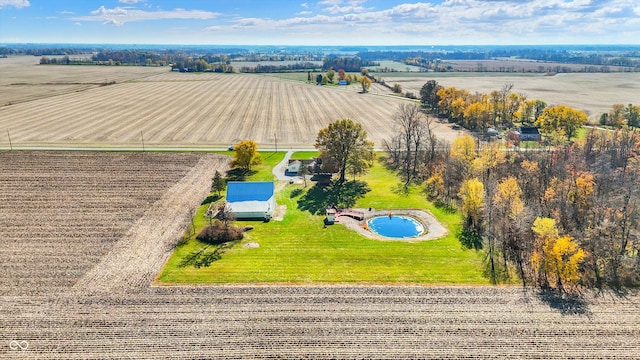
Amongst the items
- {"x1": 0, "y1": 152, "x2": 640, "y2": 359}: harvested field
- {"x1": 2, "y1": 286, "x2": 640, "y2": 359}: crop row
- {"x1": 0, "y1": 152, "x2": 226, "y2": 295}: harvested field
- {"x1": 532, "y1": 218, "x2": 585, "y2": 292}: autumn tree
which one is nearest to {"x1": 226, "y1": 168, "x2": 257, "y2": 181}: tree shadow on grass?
{"x1": 0, "y1": 152, "x2": 226, "y2": 295}: harvested field

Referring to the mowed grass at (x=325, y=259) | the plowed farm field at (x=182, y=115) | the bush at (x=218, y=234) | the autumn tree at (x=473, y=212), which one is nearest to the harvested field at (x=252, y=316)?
the mowed grass at (x=325, y=259)

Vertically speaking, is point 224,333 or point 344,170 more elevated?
point 344,170

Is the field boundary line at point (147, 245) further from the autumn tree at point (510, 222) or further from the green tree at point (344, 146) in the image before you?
the autumn tree at point (510, 222)

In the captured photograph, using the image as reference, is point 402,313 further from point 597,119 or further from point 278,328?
point 597,119

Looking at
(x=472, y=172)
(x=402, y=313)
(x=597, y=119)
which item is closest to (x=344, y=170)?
(x=472, y=172)

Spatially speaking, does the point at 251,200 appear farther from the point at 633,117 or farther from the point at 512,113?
the point at 633,117

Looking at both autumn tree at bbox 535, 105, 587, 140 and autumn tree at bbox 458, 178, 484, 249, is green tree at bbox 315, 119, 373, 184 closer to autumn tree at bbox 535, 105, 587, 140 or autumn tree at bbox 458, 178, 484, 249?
autumn tree at bbox 458, 178, 484, 249
